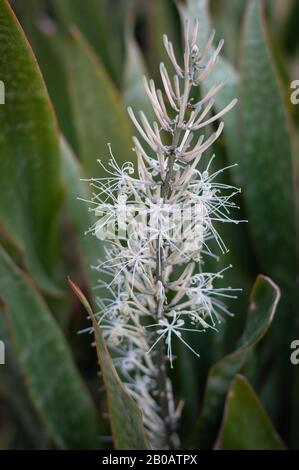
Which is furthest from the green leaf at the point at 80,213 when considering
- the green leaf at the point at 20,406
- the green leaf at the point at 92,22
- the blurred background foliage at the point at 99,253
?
the green leaf at the point at 92,22

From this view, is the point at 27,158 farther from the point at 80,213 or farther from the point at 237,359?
the point at 237,359

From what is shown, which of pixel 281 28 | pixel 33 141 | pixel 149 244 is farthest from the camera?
pixel 281 28

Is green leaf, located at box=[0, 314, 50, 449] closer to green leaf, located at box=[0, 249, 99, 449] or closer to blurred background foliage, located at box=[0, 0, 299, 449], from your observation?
blurred background foliage, located at box=[0, 0, 299, 449]

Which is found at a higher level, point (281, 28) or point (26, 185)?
point (281, 28)

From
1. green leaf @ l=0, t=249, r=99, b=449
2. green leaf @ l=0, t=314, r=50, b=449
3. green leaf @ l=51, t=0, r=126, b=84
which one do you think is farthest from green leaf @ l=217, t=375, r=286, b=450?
green leaf @ l=51, t=0, r=126, b=84

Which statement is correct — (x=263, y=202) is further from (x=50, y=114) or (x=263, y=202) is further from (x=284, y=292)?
(x=50, y=114)

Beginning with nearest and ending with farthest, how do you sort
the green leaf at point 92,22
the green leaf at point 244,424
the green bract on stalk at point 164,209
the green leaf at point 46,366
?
the green bract on stalk at point 164,209 < the green leaf at point 244,424 < the green leaf at point 46,366 < the green leaf at point 92,22

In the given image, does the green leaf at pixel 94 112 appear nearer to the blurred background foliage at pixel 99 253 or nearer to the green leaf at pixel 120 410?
the blurred background foliage at pixel 99 253
